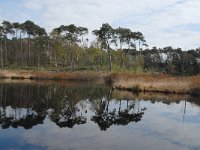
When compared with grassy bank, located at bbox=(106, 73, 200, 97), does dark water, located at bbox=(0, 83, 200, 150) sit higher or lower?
lower

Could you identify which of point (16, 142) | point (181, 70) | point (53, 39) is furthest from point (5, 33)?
point (16, 142)

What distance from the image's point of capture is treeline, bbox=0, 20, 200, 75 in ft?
268

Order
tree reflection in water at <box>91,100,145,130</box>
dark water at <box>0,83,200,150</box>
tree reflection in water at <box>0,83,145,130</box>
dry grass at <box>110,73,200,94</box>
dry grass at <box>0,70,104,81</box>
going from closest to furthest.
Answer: dark water at <box>0,83,200,150</box> < tree reflection in water at <box>0,83,145,130</box> < tree reflection in water at <box>91,100,145,130</box> < dry grass at <box>110,73,200,94</box> < dry grass at <box>0,70,104,81</box>

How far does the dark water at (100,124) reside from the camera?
12.7 meters

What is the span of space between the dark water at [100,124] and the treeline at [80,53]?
1936 inches

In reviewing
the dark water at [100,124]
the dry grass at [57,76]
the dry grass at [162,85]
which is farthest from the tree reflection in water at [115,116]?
the dry grass at [57,76]

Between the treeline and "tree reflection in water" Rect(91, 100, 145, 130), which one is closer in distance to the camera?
"tree reflection in water" Rect(91, 100, 145, 130)

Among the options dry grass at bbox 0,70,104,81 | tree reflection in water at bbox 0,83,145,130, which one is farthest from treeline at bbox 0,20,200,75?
tree reflection in water at bbox 0,83,145,130

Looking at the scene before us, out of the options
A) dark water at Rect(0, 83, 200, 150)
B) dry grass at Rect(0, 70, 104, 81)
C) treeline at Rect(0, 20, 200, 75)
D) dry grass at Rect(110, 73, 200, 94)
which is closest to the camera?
dark water at Rect(0, 83, 200, 150)

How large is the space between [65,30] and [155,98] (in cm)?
5997

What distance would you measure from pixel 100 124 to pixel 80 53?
288ft

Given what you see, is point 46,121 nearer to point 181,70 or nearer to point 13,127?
point 13,127

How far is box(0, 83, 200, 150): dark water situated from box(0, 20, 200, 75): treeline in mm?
49162

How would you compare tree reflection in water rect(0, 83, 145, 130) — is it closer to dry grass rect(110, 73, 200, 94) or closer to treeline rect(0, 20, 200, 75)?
dry grass rect(110, 73, 200, 94)
